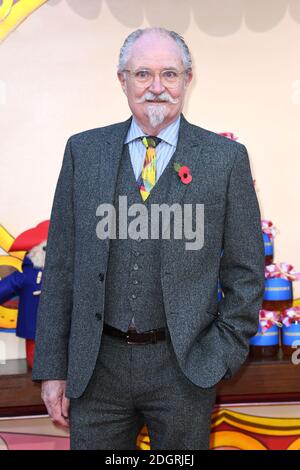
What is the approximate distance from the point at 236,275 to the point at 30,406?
2.91 feet

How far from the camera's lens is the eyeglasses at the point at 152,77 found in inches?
58.1

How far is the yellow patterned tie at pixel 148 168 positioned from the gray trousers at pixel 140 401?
0.36 m

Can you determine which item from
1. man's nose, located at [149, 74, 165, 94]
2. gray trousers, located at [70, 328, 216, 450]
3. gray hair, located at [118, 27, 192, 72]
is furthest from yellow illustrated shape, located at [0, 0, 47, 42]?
gray trousers, located at [70, 328, 216, 450]

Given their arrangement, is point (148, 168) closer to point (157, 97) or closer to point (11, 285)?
point (157, 97)

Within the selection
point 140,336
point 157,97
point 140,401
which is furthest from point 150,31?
point 140,401

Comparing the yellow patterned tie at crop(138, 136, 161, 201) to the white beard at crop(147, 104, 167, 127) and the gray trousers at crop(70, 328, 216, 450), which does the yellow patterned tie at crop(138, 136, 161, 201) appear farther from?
the gray trousers at crop(70, 328, 216, 450)

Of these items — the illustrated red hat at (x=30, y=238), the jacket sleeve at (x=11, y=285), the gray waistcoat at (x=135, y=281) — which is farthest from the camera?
the illustrated red hat at (x=30, y=238)

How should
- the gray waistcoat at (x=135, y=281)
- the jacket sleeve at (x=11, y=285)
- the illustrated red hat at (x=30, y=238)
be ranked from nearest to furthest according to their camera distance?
the gray waistcoat at (x=135, y=281) → the jacket sleeve at (x=11, y=285) → the illustrated red hat at (x=30, y=238)

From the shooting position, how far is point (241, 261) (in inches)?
58.5

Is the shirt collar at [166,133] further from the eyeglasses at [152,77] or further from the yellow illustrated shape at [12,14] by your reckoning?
the yellow illustrated shape at [12,14]

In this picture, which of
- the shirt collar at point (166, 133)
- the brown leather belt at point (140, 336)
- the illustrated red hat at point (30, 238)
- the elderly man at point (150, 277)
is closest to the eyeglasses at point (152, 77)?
the elderly man at point (150, 277)
